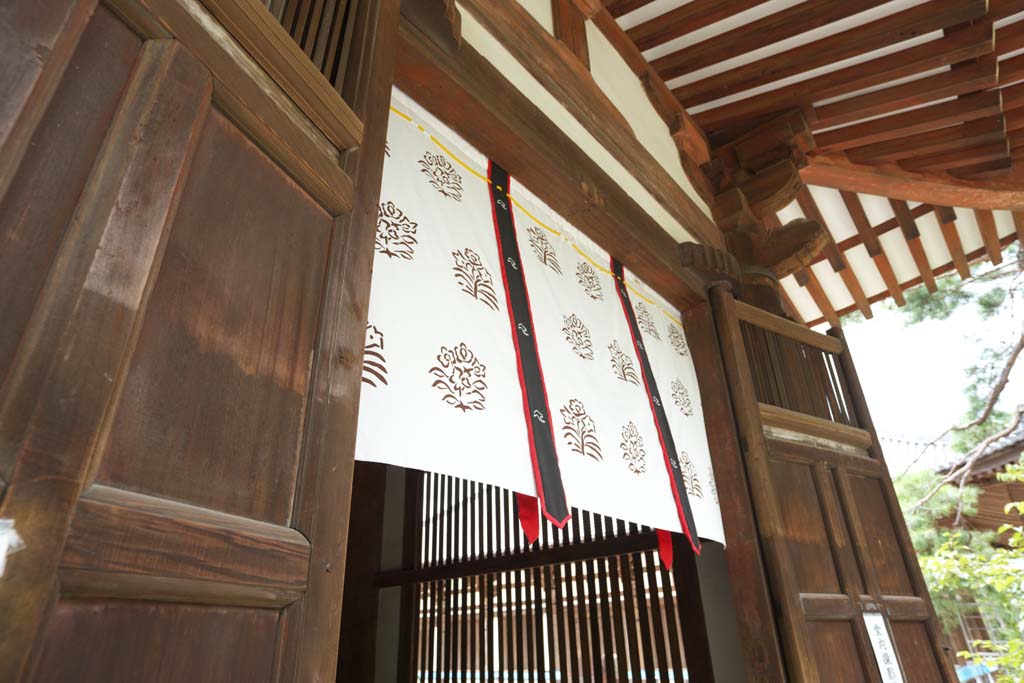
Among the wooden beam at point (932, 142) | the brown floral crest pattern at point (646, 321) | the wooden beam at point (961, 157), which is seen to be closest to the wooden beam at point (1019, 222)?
the wooden beam at point (961, 157)

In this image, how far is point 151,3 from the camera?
898mm

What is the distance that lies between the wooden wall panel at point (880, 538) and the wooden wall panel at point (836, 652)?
435 mm

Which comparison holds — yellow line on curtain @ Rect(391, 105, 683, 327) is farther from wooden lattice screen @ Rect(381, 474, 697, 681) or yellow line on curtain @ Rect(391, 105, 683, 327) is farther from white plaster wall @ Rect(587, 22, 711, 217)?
wooden lattice screen @ Rect(381, 474, 697, 681)

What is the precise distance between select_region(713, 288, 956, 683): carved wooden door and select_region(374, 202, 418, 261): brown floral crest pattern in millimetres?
1966

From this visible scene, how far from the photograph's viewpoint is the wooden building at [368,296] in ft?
2.33

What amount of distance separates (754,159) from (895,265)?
1.93m

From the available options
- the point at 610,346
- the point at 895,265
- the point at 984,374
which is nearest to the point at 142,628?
the point at 610,346

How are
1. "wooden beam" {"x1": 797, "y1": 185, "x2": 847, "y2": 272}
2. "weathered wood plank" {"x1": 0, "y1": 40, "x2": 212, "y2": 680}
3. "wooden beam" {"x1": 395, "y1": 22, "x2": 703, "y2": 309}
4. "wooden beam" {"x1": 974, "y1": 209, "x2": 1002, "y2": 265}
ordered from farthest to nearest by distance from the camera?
"wooden beam" {"x1": 797, "y1": 185, "x2": 847, "y2": 272} < "wooden beam" {"x1": 974, "y1": 209, "x2": 1002, "y2": 265} < "wooden beam" {"x1": 395, "y1": 22, "x2": 703, "y2": 309} < "weathered wood plank" {"x1": 0, "y1": 40, "x2": 212, "y2": 680}

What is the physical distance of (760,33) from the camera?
3.42 meters

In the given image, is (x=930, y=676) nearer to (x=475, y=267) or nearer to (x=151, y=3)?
(x=475, y=267)

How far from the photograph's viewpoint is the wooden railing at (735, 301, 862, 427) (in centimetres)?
326

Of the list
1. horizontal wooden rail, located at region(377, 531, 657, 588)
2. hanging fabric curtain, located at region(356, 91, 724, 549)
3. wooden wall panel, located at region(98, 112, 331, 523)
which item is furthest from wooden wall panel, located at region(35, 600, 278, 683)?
horizontal wooden rail, located at region(377, 531, 657, 588)

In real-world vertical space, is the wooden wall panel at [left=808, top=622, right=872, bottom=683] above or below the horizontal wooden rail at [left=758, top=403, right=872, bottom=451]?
below

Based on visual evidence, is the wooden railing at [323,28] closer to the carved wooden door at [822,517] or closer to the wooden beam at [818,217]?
the carved wooden door at [822,517]
